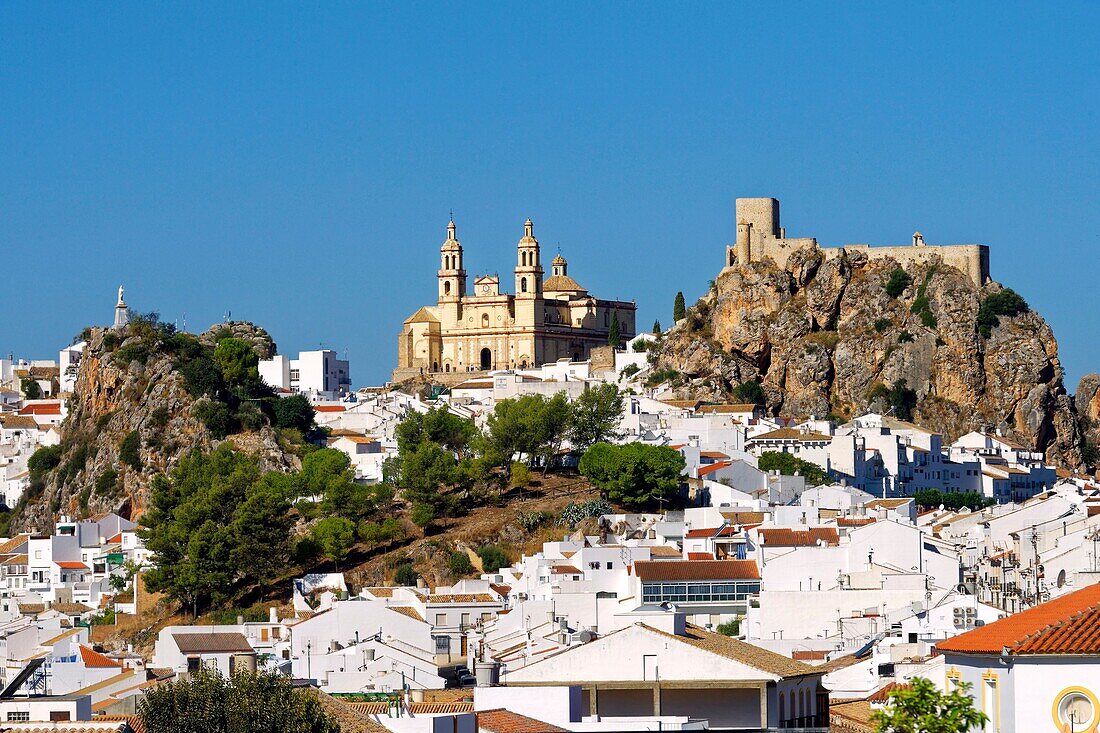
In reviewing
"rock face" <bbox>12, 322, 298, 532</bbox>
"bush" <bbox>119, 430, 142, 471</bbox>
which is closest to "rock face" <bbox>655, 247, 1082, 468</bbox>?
"rock face" <bbox>12, 322, 298, 532</bbox>

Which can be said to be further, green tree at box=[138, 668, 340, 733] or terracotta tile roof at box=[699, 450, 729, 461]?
terracotta tile roof at box=[699, 450, 729, 461]

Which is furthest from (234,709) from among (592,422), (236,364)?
(236,364)

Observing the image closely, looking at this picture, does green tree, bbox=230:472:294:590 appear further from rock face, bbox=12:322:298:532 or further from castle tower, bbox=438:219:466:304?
castle tower, bbox=438:219:466:304

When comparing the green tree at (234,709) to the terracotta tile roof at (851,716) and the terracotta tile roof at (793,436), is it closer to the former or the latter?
the terracotta tile roof at (851,716)

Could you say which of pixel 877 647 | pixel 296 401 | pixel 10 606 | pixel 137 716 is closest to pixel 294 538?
pixel 10 606

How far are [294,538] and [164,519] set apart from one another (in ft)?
17.5

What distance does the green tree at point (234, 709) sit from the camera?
1032 inches

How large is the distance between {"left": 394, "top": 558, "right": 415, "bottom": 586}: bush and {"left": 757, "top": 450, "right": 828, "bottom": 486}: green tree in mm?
18175

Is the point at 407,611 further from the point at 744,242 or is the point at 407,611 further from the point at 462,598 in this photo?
the point at 744,242

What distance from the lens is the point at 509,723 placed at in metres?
26.1

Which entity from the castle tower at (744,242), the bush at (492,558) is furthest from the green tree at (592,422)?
the castle tower at (744,242)

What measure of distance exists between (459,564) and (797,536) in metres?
18.9

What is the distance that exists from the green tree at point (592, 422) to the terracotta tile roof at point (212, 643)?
39616mm

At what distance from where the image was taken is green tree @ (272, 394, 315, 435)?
109 meters
